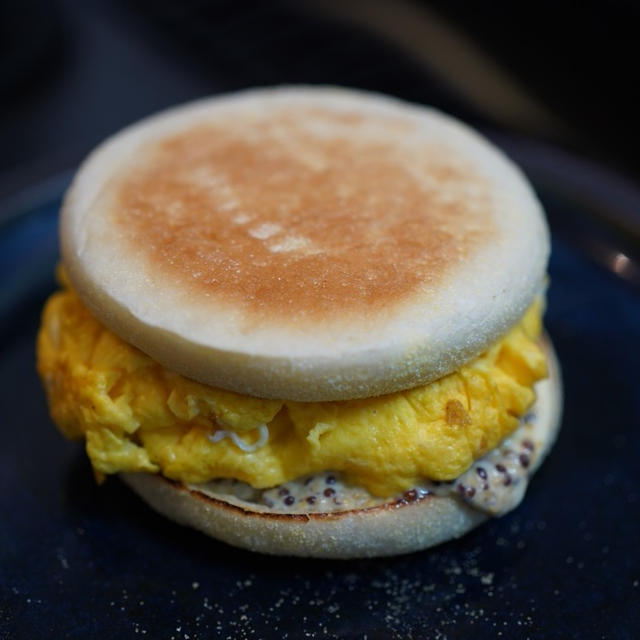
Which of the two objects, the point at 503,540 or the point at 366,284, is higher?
the point at 366,284

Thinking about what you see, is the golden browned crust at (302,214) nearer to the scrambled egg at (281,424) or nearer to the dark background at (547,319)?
the scrambled egg at (281,424)

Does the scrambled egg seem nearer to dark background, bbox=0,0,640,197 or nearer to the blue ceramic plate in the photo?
the blue ceramic plate

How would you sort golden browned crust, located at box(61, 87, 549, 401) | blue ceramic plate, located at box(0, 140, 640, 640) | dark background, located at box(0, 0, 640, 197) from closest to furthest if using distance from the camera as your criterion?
golden browned crust, located at box(61, 87, 549, 401)
blue ceramic plate, located at box(0, 140, 640, 640)
dark background, located at box(0, 0, 640, 197)

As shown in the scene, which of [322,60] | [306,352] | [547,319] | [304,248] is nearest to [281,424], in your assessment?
[306,352]

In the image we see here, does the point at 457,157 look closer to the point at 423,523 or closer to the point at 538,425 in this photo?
the point at 538,425

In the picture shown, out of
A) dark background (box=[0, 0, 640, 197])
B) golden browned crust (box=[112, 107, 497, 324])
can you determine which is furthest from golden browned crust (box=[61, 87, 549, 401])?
dark background (box=[0, 0, 640, 197])

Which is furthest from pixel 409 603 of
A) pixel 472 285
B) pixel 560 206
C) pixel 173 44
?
pixel 173 44

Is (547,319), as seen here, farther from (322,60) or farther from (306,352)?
(322,60)
